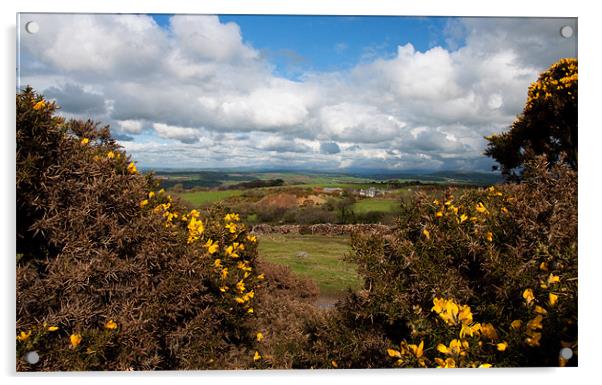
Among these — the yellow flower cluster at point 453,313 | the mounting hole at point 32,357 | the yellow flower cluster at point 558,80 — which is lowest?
the mounting hole at point 32,357

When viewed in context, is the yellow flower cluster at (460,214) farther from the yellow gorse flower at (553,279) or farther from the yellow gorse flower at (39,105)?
the yellow gorse flower at (39,105)

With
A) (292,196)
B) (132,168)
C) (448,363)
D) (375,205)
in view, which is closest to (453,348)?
(448,363)

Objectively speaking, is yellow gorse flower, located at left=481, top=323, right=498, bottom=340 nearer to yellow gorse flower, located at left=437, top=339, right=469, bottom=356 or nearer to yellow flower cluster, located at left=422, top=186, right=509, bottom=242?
yellow gorse flower, located at left=437, top=339, right=469, bottom=356

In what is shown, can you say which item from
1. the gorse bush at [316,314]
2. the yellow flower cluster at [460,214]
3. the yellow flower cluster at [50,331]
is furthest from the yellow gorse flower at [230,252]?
the yellow flower cluster at [460,214]

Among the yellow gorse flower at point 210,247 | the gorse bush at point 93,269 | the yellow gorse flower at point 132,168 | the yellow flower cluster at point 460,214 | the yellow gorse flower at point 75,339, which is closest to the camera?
the yellow gorse flower at point 75,339

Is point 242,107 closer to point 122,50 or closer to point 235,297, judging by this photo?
point 122,50

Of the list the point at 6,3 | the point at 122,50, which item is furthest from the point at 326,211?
the point at 6,3
